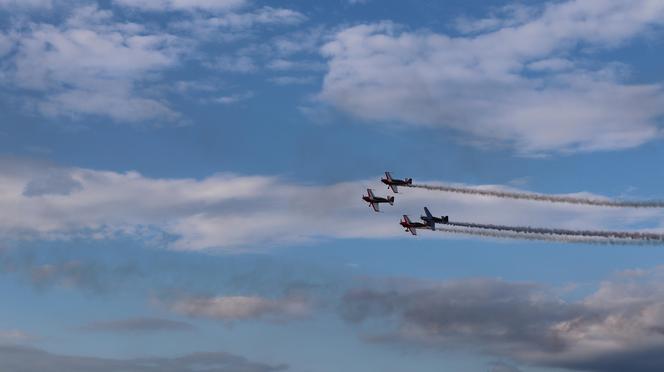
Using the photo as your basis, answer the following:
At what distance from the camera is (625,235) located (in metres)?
180

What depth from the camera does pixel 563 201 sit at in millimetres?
198250

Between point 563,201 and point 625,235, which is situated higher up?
point 563,201

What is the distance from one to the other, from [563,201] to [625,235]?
22345mm

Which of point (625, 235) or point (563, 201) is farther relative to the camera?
point (563, 201)
